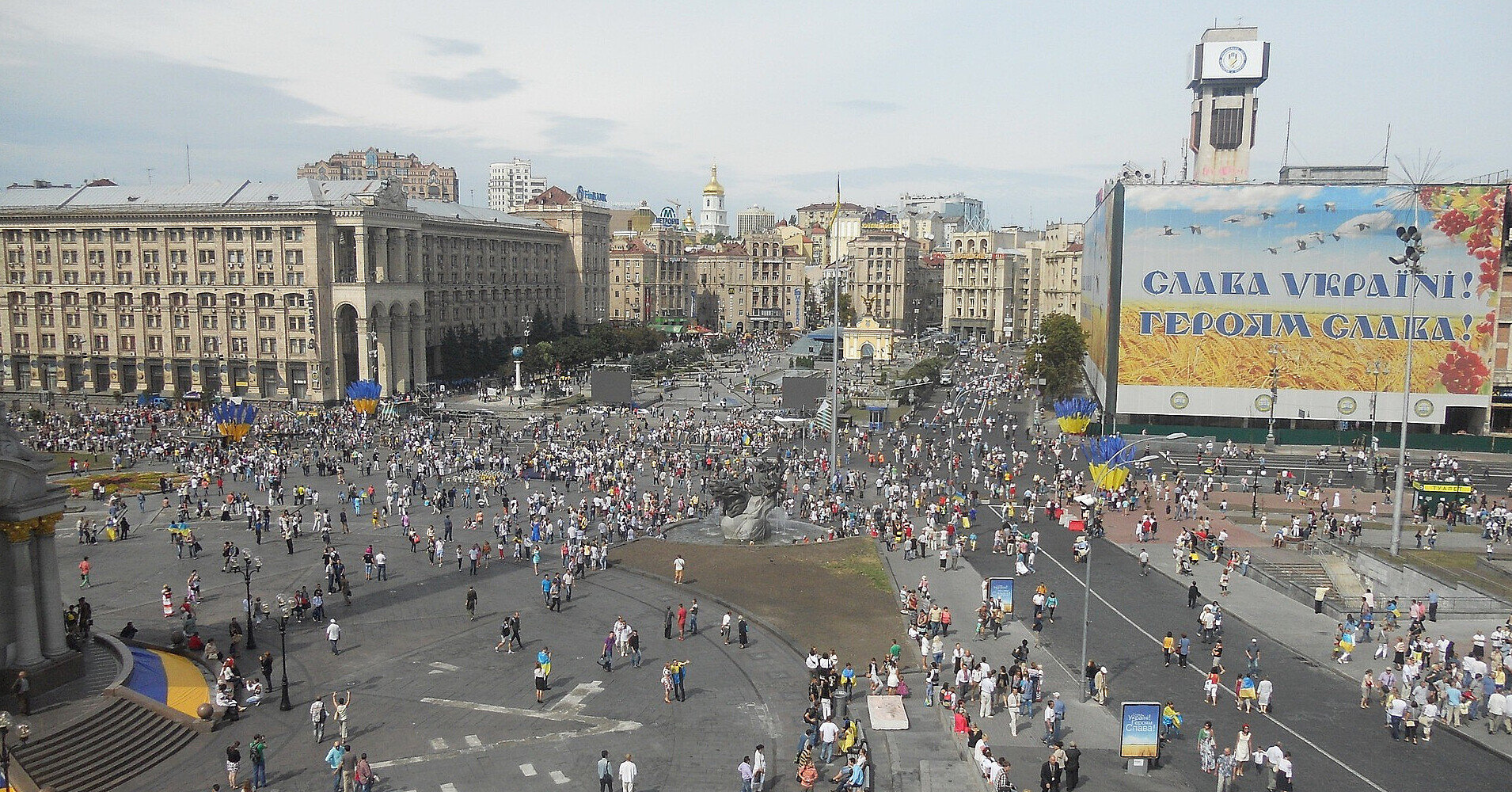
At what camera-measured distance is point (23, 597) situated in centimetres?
2286

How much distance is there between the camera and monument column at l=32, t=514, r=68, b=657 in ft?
76.2

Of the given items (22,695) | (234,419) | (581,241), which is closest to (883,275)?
(581,241)

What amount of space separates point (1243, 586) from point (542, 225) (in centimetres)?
10326

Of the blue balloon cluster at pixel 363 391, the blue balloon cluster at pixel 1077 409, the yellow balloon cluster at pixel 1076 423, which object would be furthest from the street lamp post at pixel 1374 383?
the blue balloon cluster at pixel 363 391

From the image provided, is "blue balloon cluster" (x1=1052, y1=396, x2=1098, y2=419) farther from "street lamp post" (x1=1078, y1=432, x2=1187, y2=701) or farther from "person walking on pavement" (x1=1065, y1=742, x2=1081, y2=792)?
"person walking on pavement" (x1=1065, y1=742, x2=1081, y2=792)

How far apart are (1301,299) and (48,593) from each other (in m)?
68.1

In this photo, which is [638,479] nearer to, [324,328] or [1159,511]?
[1159,511]

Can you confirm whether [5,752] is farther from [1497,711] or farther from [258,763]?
[1497,711]

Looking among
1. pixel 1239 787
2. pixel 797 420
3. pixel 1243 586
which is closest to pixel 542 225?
pixel 797 420

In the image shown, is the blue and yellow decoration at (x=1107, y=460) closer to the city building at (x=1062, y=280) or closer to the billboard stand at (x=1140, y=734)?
the billboard stand at (x=1140, y=734)

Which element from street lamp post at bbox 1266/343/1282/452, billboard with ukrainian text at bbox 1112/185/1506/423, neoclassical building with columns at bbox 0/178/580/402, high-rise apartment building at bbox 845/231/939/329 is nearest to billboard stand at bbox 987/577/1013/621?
street lamp post at bbox 1266/343/1282/452

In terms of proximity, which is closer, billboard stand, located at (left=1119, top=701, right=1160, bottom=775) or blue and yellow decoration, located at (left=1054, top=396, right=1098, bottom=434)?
billboard stand, located at (left=1119, top=701, right=1160, bottom=775)

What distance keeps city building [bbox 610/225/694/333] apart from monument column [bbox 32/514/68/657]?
12686cm

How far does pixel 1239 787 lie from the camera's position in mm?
20531
